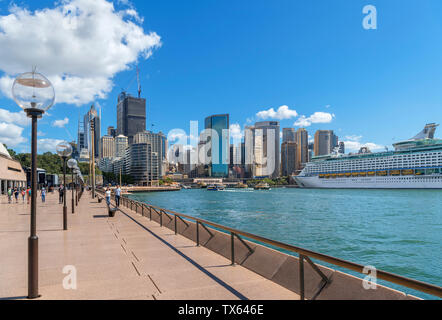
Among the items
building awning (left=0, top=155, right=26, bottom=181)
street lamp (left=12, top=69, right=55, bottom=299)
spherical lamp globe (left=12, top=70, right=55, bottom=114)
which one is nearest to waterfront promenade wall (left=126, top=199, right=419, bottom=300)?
street lamp (left=12, top=69, right=55, bottom=299)

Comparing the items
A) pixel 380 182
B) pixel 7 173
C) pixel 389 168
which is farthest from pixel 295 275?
pixel 389 168

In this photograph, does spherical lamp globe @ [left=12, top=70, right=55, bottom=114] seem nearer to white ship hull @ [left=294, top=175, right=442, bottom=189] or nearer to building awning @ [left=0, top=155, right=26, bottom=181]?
building awning @ [left=0, top=155, right=26, bottom=181]

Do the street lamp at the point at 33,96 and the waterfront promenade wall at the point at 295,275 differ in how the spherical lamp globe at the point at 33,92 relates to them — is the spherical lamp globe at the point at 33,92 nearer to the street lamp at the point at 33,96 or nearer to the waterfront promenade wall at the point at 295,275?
the street lamp at the point at 33,96

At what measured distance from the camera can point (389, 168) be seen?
112m

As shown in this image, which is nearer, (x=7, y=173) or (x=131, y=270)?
(x=131, y=270)

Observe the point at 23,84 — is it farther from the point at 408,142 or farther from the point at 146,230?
the point at 408,142

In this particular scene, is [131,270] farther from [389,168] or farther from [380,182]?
[389,168]

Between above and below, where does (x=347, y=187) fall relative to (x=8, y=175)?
below

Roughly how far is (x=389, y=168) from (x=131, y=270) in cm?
12548

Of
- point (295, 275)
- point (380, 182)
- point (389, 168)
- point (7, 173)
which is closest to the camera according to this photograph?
point (295, 275)
